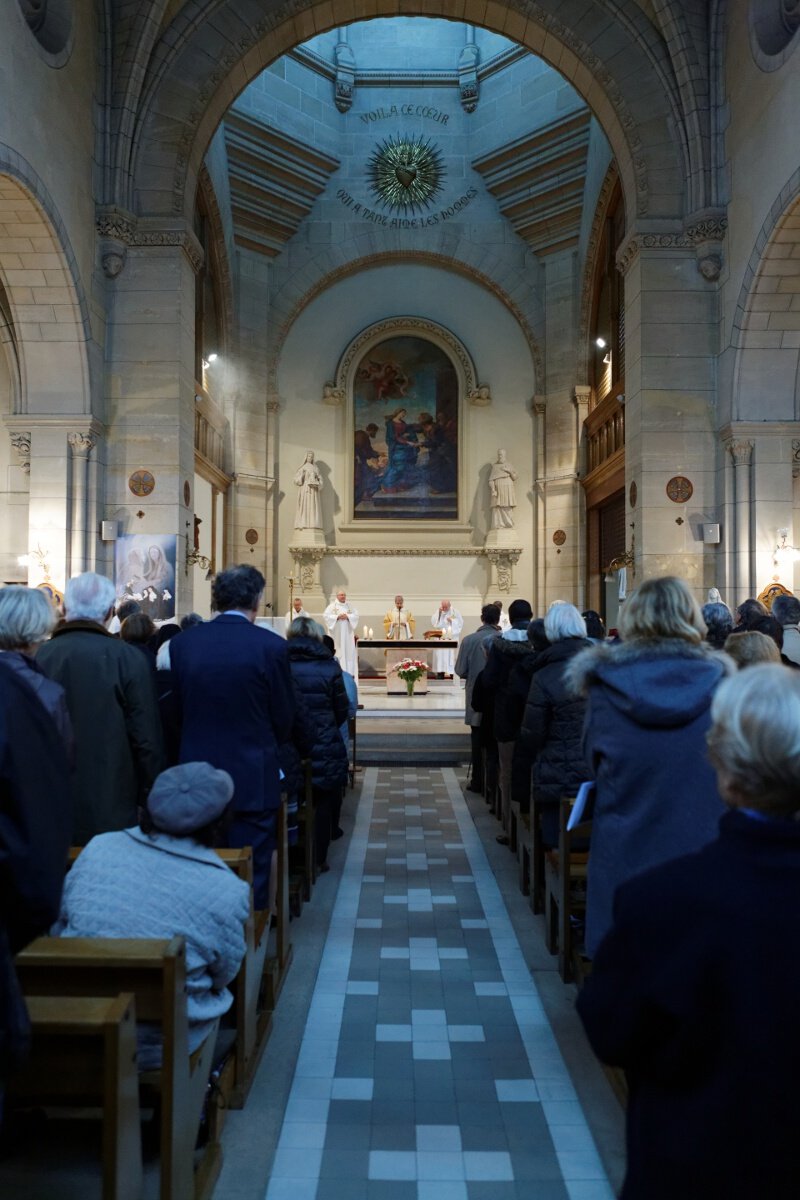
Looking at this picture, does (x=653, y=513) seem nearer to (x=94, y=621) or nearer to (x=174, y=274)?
(x=174, y=274)

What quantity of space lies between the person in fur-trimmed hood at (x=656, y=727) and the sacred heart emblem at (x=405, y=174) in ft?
61.3

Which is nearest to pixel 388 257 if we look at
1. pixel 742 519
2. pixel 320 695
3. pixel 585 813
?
pixel 742 519

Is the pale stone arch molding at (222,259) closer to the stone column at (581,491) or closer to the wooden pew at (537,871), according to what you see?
the stone column at (581,491)

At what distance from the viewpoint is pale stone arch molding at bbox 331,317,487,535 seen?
19.9 metres

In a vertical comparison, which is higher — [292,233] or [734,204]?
[292,233]

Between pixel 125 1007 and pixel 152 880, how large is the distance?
66 cm

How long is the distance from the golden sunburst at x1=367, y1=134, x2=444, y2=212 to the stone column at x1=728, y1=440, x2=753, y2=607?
443 inches

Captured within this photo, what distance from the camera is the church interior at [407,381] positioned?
12.1 ft

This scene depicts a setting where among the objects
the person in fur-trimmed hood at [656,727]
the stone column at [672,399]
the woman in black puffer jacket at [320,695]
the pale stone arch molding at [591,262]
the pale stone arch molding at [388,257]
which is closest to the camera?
the person in fur-trimmed hood at [656,727]

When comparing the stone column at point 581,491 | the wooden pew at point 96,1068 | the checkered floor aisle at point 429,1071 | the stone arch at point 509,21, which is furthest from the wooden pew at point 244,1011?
the stone column at point 581,491

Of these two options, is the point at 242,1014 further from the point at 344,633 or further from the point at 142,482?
the point at 344,633

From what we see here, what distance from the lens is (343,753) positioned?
244 inches

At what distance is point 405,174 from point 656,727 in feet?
62.2

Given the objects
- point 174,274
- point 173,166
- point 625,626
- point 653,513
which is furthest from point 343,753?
point 173,166
